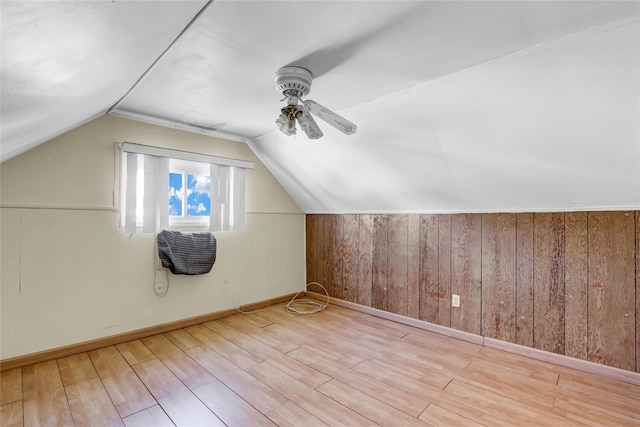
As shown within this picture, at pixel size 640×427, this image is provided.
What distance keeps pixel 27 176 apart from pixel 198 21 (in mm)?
1841

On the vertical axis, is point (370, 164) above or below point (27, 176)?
above

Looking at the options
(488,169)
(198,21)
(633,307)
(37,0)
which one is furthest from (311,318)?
(37,0)

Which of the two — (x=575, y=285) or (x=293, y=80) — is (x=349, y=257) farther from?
(x=293, y=80)

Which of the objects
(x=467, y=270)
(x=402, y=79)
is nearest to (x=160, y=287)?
(x=402, y=79)

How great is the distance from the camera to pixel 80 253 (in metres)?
2.36

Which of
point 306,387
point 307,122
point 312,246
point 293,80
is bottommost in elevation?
point 306,387

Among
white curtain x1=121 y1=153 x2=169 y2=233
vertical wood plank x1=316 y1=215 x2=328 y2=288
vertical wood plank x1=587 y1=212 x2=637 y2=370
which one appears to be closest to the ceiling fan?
white curtain x1=121 y1=153 x2=169 y2=233

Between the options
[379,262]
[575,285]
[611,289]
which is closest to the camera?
[611,289]

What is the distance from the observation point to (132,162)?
2580mm

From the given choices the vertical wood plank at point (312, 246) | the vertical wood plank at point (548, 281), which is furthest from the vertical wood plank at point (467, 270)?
the vertical wood plank at point (312, 246)

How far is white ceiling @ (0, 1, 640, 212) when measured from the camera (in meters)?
1.05

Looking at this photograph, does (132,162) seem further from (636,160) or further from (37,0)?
(636,160)

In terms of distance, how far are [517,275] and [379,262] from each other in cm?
126

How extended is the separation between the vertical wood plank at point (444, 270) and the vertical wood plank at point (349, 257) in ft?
3.10
